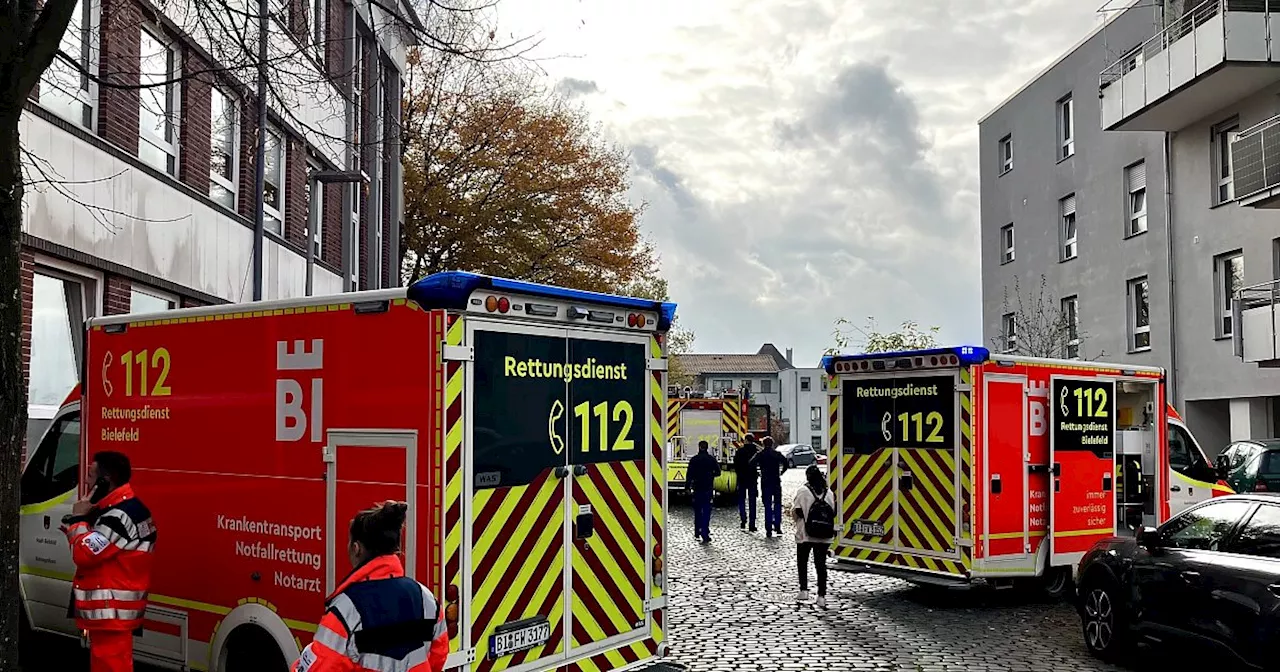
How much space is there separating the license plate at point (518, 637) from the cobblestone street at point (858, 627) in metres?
2.63

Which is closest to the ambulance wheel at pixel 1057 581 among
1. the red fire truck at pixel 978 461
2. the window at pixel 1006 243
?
the red fire truck at pixel 978 461

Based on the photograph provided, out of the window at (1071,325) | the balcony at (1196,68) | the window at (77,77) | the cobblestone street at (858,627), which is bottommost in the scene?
the cobblestone street at (858,627)

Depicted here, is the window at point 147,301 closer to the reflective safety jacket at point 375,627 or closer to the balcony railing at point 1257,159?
the reflective safety jacket at point 375,627

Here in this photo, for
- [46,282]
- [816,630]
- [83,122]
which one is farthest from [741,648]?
[83,122]

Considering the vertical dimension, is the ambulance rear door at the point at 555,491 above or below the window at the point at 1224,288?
below

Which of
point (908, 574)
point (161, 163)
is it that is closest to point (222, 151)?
point (161, 163)

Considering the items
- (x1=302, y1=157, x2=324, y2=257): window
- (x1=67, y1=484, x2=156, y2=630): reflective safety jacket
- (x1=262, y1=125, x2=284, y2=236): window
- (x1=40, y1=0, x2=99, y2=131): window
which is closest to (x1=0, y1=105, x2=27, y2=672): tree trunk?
(x1=67, y1=484, x2=156, y2=630): reflective safety jacket

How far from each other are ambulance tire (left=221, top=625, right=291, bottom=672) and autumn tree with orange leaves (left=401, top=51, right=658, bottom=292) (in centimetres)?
2428

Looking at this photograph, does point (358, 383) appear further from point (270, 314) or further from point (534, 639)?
point (534, 639)

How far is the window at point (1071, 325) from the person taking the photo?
3209 cm

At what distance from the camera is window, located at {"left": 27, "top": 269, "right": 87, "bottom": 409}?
12539 mm

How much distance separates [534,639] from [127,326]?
364 cm

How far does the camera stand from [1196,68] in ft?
80.2

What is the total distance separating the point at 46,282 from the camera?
1257 cm
